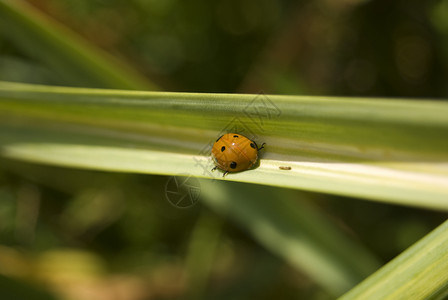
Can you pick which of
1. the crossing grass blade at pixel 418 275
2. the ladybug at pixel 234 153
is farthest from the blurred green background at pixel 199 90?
the crossing grass blade at pixel 418 275

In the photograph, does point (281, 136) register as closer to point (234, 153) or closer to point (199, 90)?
point (234, 153)

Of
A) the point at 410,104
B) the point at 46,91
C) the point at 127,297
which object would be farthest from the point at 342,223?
the point at 46,91

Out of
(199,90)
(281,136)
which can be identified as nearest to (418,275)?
(281,136)

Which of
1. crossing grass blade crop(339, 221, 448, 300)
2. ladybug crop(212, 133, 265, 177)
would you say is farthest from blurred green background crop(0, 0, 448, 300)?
crossing grass blade crop(339, 221, 448, 300)

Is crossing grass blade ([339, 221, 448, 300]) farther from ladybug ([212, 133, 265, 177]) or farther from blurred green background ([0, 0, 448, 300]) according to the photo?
blurred green background ([0, 0, 448, 300])

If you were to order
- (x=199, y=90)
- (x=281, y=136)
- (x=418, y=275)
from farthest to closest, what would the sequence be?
(x=199, y=90) < (x=281, y=136) < (x=418, y=275)

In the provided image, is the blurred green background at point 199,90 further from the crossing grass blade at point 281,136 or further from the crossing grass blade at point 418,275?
the crossing grass blade at point 418,275

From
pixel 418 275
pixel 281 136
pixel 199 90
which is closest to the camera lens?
pixel 418 275
